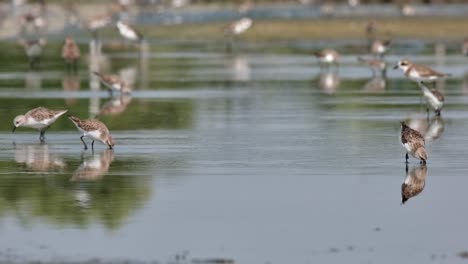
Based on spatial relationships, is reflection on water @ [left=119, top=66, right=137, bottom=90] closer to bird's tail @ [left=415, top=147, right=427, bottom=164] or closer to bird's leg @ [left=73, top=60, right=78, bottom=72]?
bird's leg @ [left=73, top=60, right=78, bottom=72]

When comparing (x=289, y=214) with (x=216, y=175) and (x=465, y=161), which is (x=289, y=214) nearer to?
(x=216, y=175)

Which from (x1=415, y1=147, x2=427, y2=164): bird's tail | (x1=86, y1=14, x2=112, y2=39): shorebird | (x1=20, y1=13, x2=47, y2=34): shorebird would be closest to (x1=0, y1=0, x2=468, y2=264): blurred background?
(x1=415, y1=147, x2=427, y2=164): bird's tail

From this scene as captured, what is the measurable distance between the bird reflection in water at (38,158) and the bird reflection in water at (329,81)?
40.6ft

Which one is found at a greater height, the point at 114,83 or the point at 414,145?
the point at 414,145

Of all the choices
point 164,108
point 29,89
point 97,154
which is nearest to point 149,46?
point 29,89

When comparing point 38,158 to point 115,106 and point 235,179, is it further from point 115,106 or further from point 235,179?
point 115,106

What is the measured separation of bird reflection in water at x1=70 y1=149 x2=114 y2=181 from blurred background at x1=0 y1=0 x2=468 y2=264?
3 cm

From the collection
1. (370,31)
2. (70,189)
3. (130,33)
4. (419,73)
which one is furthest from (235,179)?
(370,31)

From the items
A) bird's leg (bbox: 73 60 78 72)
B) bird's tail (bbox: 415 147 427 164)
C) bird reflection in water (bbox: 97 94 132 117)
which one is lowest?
bird's leg (bbox: 73 60 78 72)

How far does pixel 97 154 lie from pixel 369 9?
202ft

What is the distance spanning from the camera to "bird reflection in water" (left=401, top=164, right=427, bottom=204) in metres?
17.8

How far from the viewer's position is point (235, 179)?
19156 mm

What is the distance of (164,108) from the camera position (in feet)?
100

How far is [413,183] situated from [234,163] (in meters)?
3.20
